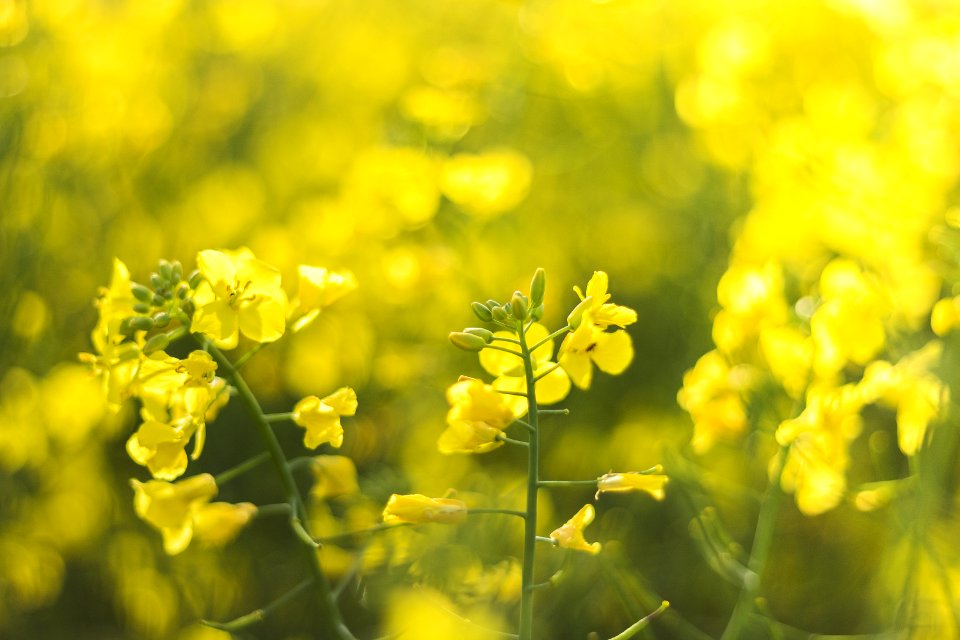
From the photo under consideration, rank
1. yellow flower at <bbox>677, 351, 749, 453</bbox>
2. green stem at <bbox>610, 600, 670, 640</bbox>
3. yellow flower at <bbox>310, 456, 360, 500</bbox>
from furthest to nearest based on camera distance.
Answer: yellow flower at <bbox>677, 351, 749, 453</bbox> → yellow flower at <bbox>310, 456, 360, 500</bbox> → green stem at <bbox>610, 600, 670, 640</bbox>

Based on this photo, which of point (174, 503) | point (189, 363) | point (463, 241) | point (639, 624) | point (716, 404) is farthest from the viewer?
point (463, 241)

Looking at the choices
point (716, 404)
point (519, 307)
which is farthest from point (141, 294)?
point (716, 404)

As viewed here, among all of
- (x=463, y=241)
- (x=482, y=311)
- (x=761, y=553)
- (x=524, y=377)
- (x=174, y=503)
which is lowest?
(x=463, y=241)

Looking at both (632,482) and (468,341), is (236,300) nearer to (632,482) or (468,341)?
(468,341)

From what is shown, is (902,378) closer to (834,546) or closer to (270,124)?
(834,546)

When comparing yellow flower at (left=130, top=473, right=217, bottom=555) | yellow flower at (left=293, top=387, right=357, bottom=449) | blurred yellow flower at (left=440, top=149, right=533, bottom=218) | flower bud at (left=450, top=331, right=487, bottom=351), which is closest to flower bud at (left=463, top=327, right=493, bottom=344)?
flower bud at (left=450, top=331, right=487, bottom=351)

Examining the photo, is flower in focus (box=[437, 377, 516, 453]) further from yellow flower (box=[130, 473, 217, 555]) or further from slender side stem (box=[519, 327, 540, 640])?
yellow flower (box=[130, 473, 217, 555])
